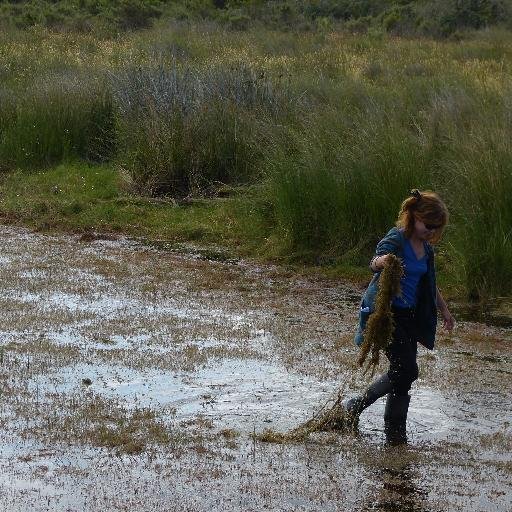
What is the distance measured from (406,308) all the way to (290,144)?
7354 mm

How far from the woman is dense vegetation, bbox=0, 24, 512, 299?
3994 millimetres

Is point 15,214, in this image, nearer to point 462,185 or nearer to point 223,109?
point 223,109

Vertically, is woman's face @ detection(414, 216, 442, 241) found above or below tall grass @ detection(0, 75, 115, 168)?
above

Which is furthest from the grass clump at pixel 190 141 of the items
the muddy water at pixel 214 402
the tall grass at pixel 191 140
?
the muddy water at pixel 214 402

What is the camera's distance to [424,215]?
622cm

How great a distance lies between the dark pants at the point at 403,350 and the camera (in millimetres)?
6441

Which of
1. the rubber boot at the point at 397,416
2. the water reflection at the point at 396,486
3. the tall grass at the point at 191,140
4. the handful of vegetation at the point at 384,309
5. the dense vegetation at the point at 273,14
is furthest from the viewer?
the dense vegetation at the point at 273,14

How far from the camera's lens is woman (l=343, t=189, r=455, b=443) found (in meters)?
6.35

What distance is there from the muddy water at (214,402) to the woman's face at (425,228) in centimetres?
124

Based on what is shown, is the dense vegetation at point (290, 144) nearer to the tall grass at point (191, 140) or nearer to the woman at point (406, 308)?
the tall grass at point (191, 140)

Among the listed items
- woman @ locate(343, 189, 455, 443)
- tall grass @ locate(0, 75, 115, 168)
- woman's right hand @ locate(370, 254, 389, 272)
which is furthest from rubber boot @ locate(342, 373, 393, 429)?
tall grass @ locate(0, 75, 115, 168)

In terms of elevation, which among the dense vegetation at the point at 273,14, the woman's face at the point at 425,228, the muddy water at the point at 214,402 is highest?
the dense vegetation at the point at 273,14

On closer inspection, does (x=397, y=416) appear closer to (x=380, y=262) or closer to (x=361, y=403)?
(x=361, y=403)

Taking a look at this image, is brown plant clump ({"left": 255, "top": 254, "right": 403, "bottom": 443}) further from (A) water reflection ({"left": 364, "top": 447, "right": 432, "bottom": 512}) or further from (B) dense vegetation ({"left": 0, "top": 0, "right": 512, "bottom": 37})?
(B) dense vegetation ({"left": 0, "top": 0, "right": 512, "bottom": 37})
